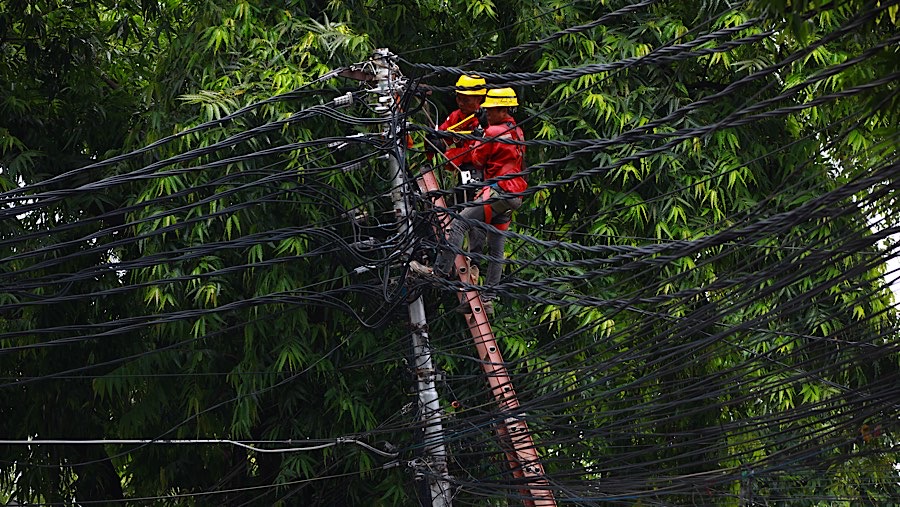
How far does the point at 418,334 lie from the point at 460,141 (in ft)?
3.82

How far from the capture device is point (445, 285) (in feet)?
22.9

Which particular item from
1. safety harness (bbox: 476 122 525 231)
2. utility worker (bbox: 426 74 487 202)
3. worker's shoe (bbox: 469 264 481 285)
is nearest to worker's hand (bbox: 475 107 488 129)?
utility worker (bbox: 426 74 487 202)

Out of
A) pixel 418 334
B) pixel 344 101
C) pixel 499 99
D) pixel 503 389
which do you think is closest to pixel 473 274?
pixel 418 334

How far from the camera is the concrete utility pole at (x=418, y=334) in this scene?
22.4 ft

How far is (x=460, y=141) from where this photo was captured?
23.7ft

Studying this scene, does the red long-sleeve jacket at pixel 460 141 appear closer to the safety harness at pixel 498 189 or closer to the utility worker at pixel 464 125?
the utility worker at pixel 464 125

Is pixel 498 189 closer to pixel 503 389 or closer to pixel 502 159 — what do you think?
pixel 502 159

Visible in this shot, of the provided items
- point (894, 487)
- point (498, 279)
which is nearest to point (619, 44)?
point (498, 279)

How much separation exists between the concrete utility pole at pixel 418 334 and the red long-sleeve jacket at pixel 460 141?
40cm

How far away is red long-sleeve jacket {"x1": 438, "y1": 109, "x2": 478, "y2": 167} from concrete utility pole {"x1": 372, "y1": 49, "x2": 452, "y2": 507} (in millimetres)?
401

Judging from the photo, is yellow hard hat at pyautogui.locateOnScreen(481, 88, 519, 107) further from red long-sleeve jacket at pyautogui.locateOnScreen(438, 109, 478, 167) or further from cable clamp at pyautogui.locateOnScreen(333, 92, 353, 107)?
cable clamp at pyautogui.locateOnScreen(333, 92, 353, 107)

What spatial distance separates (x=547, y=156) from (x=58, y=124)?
148 inches

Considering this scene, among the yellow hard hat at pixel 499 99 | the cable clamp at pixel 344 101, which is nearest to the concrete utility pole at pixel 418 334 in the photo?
the cable clamp at pixel 344 101

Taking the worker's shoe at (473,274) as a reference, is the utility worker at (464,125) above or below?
above
